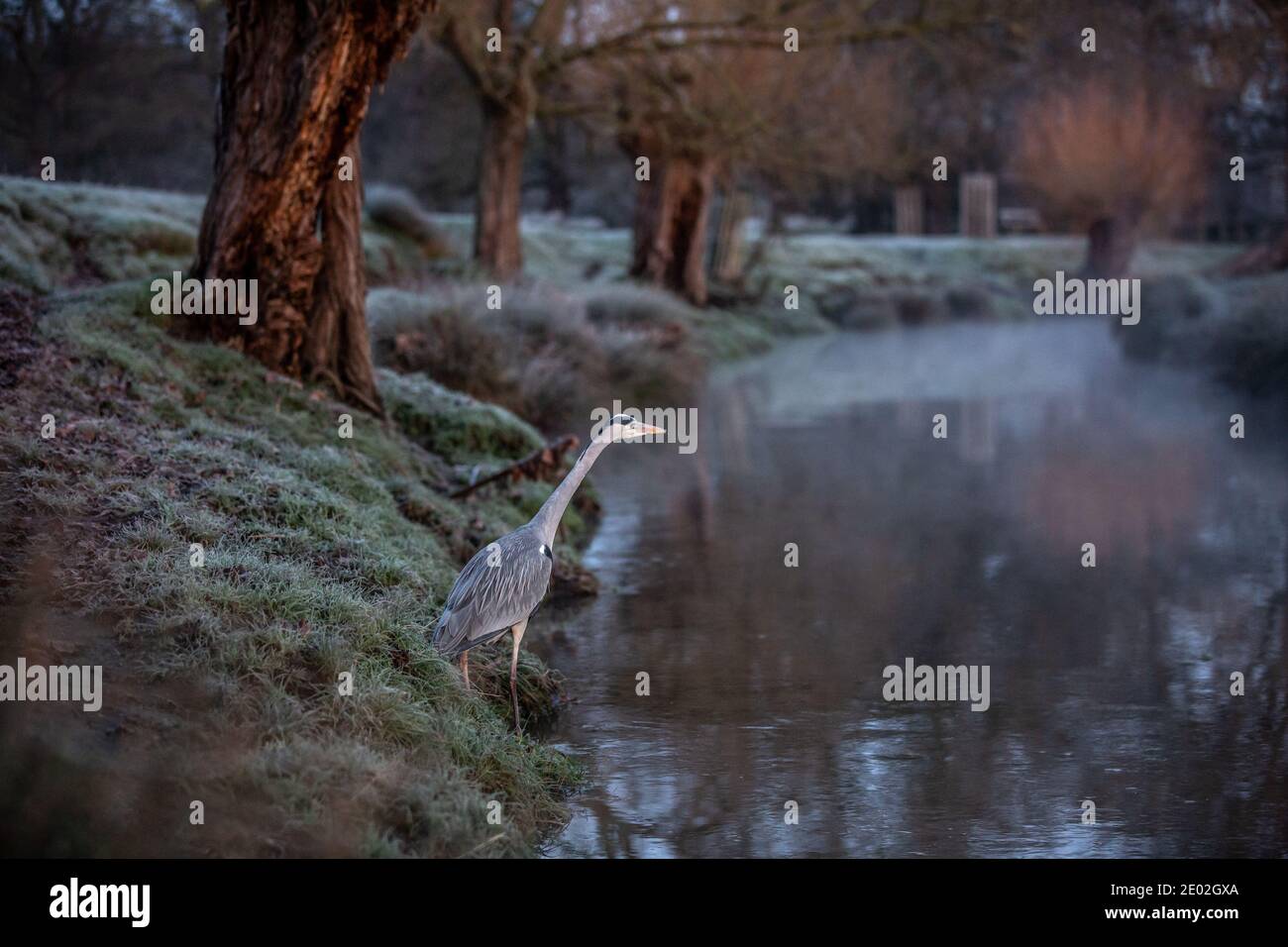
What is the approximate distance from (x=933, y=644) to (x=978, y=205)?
1890 inches

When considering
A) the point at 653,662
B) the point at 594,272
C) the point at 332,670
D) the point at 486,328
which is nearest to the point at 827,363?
the point at 594,272

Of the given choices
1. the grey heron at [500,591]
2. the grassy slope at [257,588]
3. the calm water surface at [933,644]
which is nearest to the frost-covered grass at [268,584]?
the grassy slope at [257,588]

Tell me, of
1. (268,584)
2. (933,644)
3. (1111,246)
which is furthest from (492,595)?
(1111,246)

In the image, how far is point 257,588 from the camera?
23.2 feet

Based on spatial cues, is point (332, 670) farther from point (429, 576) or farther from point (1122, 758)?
point (1122, 758)

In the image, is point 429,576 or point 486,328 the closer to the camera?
point 429,576

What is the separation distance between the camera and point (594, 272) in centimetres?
3441

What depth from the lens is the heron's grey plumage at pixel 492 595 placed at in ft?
23.0

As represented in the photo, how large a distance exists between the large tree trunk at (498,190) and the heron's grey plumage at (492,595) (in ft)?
57.6

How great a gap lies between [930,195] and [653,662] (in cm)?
5065

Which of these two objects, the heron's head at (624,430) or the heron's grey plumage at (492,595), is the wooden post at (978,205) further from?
the heron's grey plumage at (492,595)

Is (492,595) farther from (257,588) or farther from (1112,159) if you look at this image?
(1112,159)
